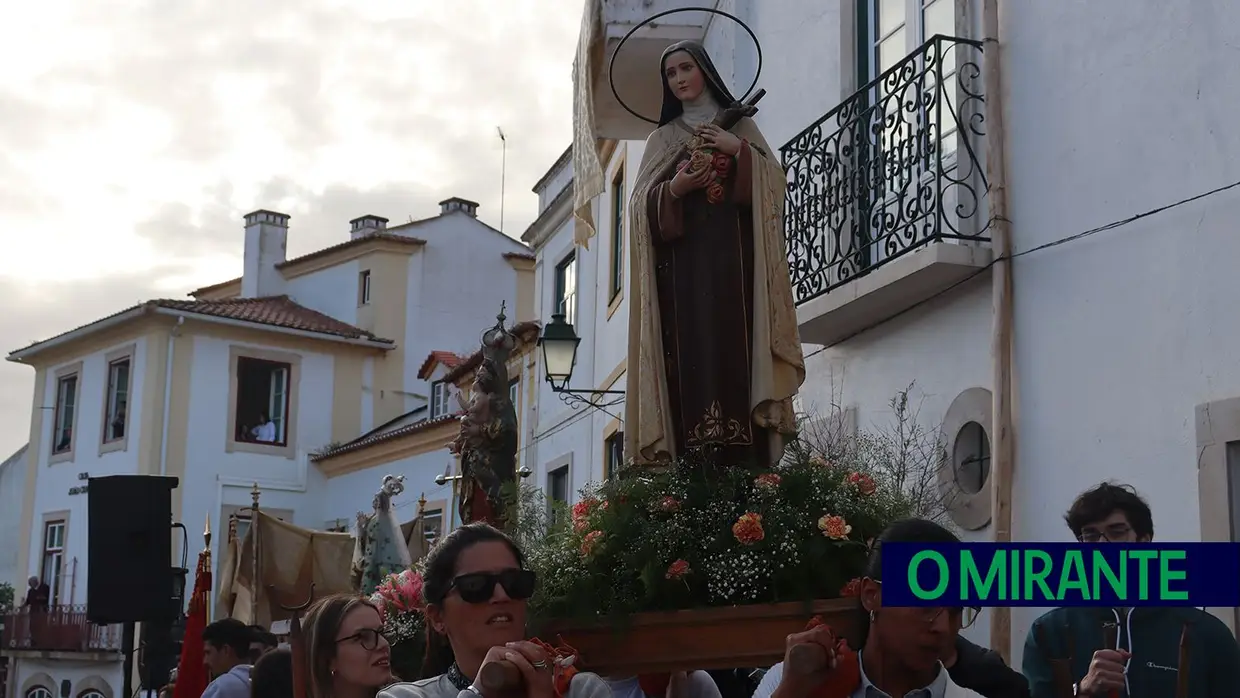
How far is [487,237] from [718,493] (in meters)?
31.6

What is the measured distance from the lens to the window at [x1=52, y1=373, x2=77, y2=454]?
35094 mm

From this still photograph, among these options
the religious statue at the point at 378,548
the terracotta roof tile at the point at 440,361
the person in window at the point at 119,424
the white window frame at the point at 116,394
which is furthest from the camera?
the person in window at the point at 119,424

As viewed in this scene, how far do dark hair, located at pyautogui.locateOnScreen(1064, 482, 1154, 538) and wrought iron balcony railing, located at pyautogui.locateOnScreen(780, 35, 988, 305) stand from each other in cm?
358

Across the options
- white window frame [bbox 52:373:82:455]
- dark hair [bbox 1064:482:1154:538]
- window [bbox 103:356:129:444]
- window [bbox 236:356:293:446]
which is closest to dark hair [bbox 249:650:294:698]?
dark hair [bbox 1064:482:1154:538]

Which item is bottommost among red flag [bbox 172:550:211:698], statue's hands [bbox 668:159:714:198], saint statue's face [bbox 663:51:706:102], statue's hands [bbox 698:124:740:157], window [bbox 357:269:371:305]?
red flag [bbox 172:550:211:698]

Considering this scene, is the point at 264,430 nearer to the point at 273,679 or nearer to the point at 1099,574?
the point at 273,679

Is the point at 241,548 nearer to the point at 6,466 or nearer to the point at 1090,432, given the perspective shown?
the point at 1090,432

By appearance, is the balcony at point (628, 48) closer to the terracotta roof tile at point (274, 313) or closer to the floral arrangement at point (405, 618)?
the floral arrangement at point (405, 618)

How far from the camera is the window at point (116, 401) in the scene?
109 feet

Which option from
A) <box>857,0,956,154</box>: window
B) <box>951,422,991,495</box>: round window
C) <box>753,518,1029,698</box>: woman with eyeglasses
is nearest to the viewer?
<box>753,518,1029,698</box>: woman with eyeglasses

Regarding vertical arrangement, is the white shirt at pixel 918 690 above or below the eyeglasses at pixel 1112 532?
below

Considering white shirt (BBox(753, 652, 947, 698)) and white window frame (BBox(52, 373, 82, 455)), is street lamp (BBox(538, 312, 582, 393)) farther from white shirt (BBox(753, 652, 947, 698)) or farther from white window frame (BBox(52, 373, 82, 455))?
white window frame (BBox(52, 373, 82, 455))

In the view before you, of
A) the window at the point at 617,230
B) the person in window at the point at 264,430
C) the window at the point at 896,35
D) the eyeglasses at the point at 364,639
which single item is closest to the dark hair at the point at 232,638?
the eyeglasses at the point at 364,639

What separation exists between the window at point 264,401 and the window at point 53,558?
16.6ft
